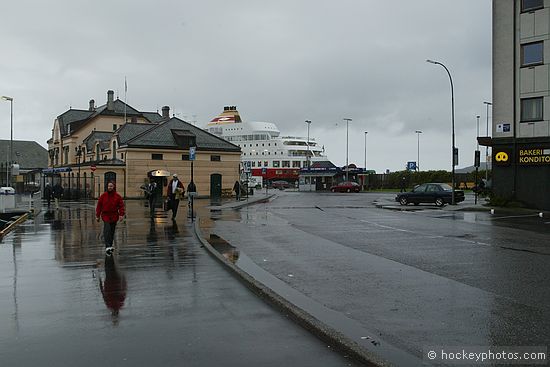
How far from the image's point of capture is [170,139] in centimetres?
4781

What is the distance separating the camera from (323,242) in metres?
14.3

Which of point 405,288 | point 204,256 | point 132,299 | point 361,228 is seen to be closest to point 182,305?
point 132,299

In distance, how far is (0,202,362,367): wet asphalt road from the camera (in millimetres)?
5105

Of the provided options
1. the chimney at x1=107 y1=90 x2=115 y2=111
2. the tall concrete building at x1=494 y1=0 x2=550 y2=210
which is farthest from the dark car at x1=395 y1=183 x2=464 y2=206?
the chimney at x1=107 y1=90 x2=115 y2=111

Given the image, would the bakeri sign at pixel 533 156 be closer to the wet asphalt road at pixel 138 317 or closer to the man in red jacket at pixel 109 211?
the wet asphalt road at pixel 138 317

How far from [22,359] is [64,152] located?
63530 millimetres

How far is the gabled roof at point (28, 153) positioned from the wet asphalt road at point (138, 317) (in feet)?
287

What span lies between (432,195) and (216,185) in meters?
22.3

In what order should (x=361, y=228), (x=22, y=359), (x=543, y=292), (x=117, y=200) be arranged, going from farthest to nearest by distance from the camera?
(x=361, y=228) < (x=117, y=200) < (x=543, y=292) < (x=22, y=359)

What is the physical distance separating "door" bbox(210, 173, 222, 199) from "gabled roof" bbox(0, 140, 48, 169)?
53914 millimetres

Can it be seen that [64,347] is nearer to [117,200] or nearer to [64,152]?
[117,200]

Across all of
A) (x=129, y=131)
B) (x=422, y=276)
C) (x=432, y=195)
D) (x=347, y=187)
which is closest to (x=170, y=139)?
(x=129, y=131)

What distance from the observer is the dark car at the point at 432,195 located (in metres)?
32.9

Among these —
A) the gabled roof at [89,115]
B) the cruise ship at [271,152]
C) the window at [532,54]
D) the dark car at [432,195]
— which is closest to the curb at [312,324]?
the window at [532,54]
